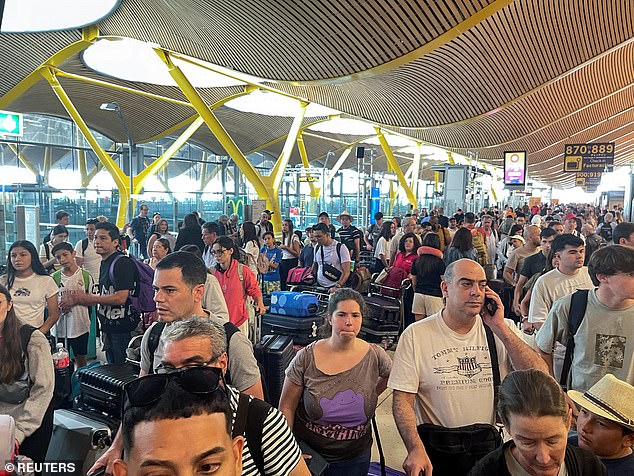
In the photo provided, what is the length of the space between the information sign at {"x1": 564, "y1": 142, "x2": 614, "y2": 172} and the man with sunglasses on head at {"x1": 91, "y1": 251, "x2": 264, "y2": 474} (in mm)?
26824

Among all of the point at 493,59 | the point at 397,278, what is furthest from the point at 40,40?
the point at 397,278

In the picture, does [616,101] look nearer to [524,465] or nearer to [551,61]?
[551,61]

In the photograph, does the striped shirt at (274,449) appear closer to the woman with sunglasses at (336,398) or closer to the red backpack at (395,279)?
the woman with sunglasses at (336,398)

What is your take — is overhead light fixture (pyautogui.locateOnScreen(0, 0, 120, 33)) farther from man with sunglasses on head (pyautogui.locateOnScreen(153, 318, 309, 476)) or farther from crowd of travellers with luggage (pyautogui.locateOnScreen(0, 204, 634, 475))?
man with sunglasses on head (pyautogui.locateOnScreen(153, 318, 309, 476))

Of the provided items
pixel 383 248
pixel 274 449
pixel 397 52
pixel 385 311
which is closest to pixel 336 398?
pixel 274 449

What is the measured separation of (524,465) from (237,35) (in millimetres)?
15113

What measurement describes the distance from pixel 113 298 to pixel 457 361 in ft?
11.2

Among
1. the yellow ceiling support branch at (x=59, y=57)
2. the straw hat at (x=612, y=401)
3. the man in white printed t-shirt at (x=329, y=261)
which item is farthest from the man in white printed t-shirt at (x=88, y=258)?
the yellow ceiling support branch at (x=59, y=57)

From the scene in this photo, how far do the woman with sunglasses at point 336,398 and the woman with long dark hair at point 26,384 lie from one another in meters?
1.31

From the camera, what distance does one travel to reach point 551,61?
18.8 metres

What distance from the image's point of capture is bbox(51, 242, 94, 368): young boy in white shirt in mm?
5668

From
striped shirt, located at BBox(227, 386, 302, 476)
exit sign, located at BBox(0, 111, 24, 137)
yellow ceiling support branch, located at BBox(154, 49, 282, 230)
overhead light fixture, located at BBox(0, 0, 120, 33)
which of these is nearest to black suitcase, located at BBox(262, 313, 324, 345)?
striped shirt, located at BBox(227, 386, 302, 476)

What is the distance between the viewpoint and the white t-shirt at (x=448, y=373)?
278 centimetres

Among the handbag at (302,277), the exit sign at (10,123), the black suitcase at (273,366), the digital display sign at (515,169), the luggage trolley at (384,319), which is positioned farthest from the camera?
the digital display sign at (515,169)
